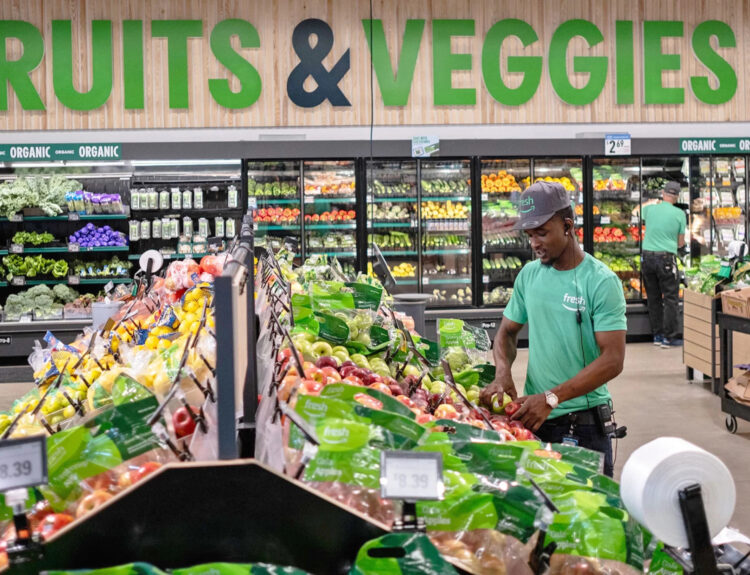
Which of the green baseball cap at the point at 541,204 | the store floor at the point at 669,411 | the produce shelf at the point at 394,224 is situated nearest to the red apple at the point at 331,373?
the green baseball cap at the point at 541,204

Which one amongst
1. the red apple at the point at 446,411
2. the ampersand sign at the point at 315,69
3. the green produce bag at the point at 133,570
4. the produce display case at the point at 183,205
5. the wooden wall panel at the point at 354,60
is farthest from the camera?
the produce display case at the point at 183,205

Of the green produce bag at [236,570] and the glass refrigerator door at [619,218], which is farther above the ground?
the glass refrigerator door at [619,218]

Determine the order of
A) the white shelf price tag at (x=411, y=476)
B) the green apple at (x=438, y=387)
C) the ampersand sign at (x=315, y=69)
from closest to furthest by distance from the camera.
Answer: the white shelf price tag at (x=411, y=476) < the green apple at (x=438, y=387) < the ampersand sign at (x=315, y=69)

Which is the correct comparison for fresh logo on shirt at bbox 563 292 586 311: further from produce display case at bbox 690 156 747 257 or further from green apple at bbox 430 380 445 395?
produce display case at bbox 690 156 747 257

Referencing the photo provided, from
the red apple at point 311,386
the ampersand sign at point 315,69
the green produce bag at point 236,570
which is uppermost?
the ampersand sign at point 315,69

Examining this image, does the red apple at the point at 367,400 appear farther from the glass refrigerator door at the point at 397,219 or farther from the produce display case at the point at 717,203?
the produce display case at the point at 717,203

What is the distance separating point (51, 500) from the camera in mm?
1528

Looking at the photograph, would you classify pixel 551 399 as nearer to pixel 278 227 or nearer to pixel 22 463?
pixel 22 463

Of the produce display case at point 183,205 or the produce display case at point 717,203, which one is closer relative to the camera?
the produce display case at point 183,205

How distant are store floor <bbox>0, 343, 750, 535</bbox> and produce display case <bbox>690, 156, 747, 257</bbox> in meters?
1.59

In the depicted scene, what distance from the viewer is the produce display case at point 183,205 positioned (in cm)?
879

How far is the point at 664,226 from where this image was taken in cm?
897

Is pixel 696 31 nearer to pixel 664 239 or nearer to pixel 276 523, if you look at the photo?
pixel 664 239

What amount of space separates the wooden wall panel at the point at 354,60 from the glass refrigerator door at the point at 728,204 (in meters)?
2.02
